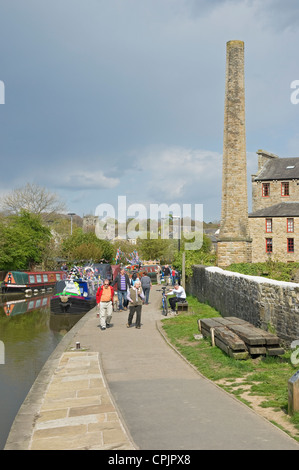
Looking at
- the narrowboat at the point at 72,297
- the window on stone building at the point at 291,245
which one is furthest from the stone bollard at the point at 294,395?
the window on stone building at the point at 291,245

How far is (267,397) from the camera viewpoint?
6.65 m

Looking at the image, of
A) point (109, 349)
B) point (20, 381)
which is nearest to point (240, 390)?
point (109, 349)

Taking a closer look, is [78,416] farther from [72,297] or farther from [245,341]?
[72,297]

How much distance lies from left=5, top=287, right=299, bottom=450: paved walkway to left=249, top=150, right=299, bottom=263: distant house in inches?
1303

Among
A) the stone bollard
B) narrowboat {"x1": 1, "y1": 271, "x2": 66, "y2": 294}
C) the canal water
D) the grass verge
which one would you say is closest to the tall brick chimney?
the canal water

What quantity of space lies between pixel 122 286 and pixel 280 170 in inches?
1371

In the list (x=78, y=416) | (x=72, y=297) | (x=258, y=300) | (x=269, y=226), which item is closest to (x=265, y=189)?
(x=269, y=226)

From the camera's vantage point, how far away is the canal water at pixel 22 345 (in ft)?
27.7

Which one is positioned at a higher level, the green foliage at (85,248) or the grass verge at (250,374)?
the green foliage at (85,248)

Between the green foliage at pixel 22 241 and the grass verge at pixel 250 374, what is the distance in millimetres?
31166

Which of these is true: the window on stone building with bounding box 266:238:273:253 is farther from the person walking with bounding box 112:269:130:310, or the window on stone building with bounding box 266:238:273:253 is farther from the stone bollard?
the stone bollard

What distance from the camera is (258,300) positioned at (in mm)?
11328

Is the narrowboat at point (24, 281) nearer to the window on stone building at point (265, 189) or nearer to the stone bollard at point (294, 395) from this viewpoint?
the window on stone building at point (265, 189)
